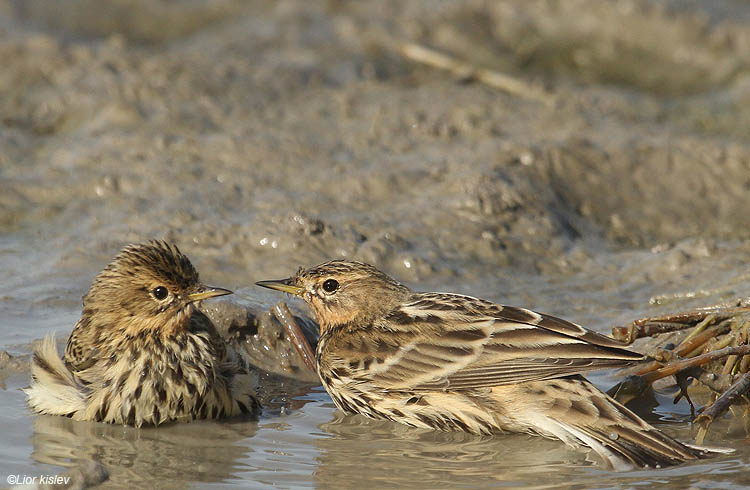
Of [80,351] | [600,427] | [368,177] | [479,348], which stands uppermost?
[368,177]

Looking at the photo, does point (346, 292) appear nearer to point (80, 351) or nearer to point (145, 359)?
point (145, 359)

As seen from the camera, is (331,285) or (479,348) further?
(331,285)

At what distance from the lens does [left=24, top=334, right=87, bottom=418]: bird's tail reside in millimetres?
6500

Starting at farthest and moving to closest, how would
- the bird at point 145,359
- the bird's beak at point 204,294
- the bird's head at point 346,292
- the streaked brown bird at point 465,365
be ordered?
the bird's head at point 346,292, the bird's beak at point 204,294, the bird at point 145,359, the streaked brown bird at point 465,365

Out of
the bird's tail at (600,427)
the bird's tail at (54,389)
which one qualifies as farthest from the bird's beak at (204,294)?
the bird's tail at (600,427)

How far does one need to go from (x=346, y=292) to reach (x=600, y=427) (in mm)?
1966

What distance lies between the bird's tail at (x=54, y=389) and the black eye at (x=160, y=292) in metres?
0.67

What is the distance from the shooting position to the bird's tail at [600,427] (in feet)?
18.9

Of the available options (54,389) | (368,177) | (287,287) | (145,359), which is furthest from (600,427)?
(368,177)

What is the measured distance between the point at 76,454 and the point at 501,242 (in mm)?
4513

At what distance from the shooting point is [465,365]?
21.5 feet

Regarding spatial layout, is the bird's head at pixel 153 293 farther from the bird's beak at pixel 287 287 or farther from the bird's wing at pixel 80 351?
the bird's beak at pixel 287 287

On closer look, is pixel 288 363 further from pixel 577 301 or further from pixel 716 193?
pixel 716 193

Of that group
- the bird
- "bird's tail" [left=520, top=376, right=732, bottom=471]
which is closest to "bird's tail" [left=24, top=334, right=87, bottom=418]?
the bird
